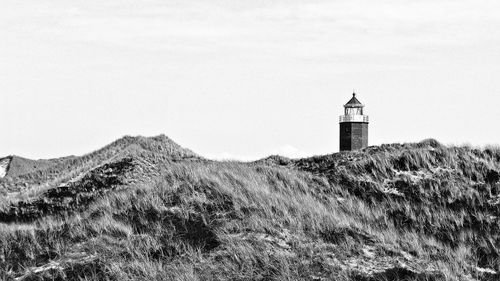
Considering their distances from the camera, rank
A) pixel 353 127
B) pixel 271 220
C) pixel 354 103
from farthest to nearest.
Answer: pixel 354 103 → pixel 353 127 → pixel 271 220

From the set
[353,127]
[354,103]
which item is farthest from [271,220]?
[354,103]

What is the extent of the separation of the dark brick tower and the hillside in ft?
138

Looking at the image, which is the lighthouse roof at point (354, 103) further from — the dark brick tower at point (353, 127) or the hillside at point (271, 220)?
the hillside at point (271, 220)

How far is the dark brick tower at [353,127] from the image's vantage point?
2308 inches

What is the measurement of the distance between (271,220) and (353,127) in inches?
1913

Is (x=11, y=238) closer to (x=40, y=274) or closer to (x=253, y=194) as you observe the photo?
(x=40, y=274)

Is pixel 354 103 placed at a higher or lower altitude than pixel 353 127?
higher

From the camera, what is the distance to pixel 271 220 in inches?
437

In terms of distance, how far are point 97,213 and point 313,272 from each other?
5.09 meters

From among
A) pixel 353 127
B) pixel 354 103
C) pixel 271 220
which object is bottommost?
pixel 271 220

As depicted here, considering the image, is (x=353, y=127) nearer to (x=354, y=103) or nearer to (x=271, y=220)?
(x=354, y=103)

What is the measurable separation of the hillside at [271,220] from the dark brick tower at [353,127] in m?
42.1

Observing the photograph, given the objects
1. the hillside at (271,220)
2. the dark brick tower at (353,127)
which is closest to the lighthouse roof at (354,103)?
the dark brick tower at (353,127)

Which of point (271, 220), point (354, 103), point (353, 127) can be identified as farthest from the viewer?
point (354, 103)
